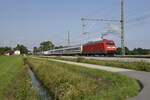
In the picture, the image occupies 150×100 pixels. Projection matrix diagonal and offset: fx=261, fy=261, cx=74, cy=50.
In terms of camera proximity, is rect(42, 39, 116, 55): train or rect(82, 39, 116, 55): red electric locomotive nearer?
rect(82, 39, 116, 55): red electric locomotive

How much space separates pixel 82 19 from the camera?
146 ft

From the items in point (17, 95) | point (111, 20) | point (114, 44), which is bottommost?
point (17, 95)

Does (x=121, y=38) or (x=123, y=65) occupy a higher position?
(x=121, y=38)

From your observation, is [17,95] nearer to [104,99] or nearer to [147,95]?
[104,99]

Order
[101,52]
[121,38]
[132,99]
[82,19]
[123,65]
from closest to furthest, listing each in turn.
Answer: [132,99]
[123,65]
[121,38]
[82,19]
[101,52]

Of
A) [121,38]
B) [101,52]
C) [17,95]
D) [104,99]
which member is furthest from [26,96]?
[101,52]

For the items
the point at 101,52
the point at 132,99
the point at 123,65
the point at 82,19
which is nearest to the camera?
the point at 132,99

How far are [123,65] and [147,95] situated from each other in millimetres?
17303

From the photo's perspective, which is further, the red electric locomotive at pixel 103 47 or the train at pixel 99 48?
the train at pixel 99 48

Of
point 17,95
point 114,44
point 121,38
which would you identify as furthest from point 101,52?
point 17,95

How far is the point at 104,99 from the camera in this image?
9.34 metres

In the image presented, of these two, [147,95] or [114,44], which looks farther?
[114,44]

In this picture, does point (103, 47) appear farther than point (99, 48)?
No

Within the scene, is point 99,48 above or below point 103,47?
below
